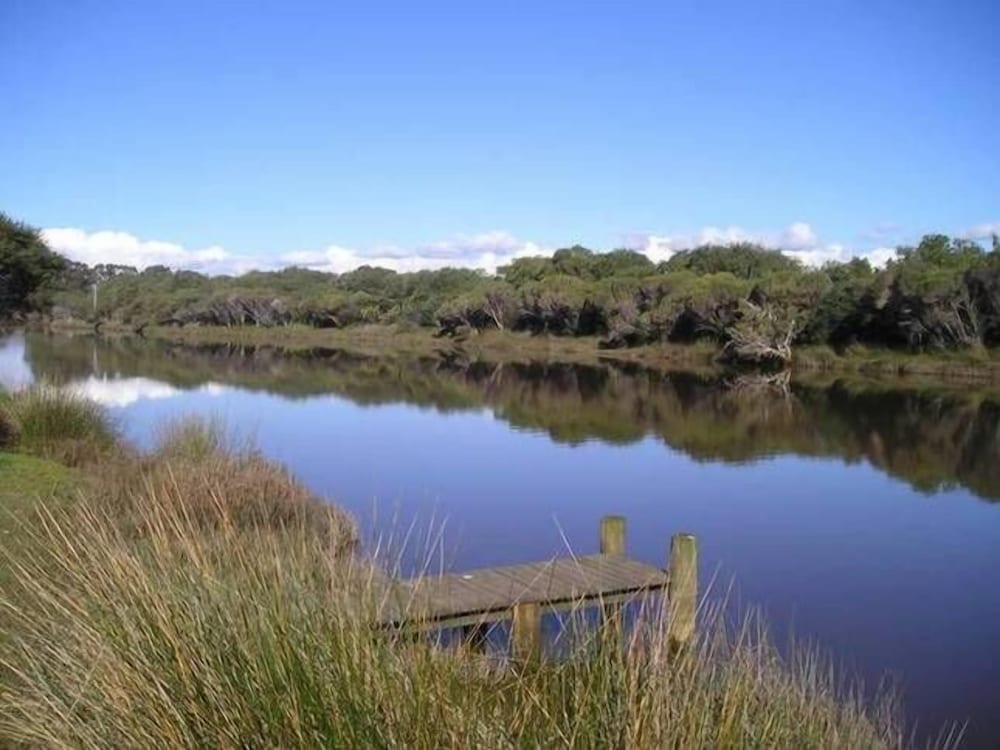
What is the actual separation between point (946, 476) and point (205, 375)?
31.0 metres

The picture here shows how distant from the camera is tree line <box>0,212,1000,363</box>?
41.8 metres

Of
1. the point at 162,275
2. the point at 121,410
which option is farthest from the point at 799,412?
the point at 162,275

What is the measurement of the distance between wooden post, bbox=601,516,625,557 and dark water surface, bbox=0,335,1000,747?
4.96 feet

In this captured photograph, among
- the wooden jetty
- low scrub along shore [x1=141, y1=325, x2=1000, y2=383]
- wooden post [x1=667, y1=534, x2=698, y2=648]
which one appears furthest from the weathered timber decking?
low scrub along shore [x1=141, y1=325, x2=1000, y2=383]

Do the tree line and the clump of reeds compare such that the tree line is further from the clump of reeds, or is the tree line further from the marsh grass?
the clump of reeds

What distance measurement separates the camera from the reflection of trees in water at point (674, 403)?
22.9 meters

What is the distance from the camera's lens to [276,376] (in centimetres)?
4434

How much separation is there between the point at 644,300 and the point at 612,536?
52107mm

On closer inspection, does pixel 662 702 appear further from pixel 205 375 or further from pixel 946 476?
pixel 205 375

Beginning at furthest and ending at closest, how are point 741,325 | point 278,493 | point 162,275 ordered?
point 162,275
point 741,325
point 278,493

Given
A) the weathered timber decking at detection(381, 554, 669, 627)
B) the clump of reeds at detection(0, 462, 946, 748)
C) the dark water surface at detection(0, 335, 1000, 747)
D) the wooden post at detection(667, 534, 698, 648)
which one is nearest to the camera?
the clump of reeds at detection(0, 462, 946, 748)

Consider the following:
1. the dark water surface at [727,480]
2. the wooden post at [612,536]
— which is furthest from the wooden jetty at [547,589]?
the dark water surface at [727,480]

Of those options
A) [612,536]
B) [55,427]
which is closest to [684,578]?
[612,536]

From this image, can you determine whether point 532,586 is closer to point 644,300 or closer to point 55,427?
point 55,427
